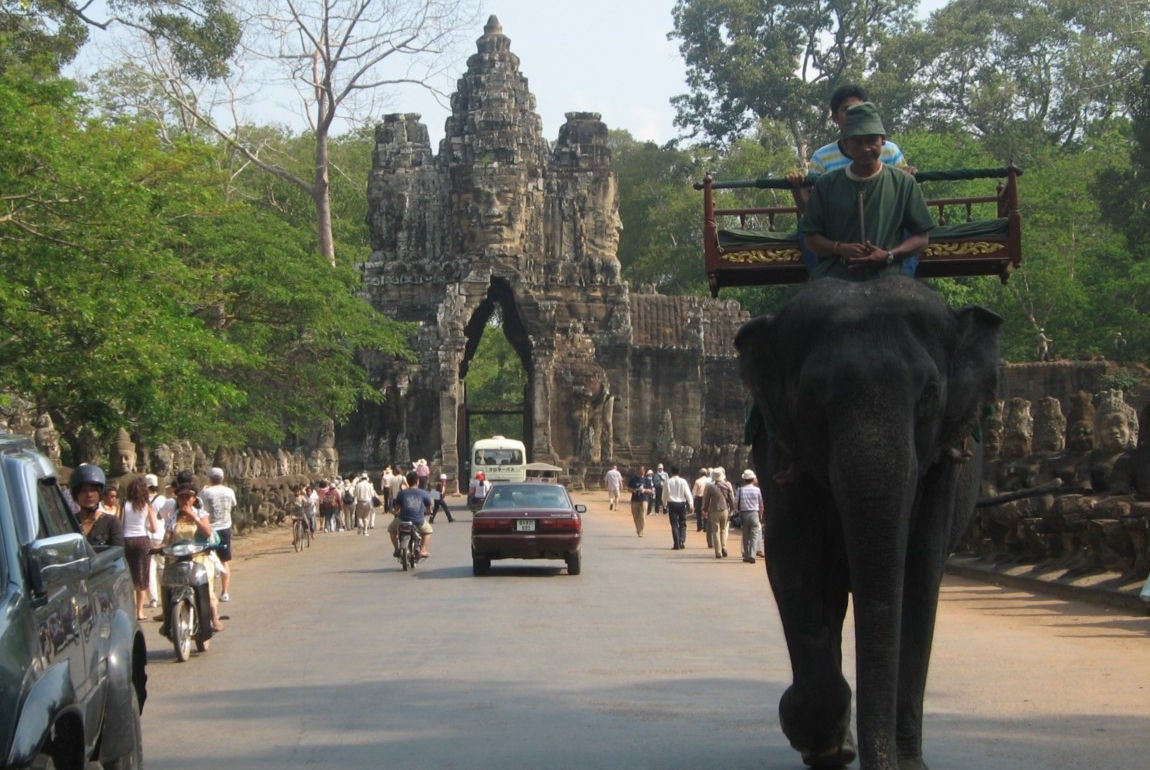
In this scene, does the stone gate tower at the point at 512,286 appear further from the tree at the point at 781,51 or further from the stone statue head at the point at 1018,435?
the stone statue head at the point at 1018,435

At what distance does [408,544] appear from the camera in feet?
77.9

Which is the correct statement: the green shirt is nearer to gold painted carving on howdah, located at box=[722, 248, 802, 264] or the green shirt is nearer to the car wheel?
gold painted carving on howdah, located at box=[722, 248, 802, 264]

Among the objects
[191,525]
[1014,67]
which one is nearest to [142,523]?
[191,525]

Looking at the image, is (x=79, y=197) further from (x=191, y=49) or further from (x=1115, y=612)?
(x=191, y=49)

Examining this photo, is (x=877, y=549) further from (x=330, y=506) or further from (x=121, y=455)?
(x=330, y=506)

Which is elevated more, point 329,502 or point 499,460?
point 499,460

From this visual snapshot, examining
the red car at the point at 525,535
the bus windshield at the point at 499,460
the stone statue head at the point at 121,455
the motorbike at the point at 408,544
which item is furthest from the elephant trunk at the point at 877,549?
the bus windshield at the point at 499,460

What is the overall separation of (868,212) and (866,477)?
1.55 meters

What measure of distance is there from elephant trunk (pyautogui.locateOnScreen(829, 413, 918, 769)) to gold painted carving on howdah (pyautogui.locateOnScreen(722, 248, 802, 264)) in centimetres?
190

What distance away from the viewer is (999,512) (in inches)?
818

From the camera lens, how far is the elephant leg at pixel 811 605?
22.2ft

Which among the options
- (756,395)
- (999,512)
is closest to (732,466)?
(999,512)

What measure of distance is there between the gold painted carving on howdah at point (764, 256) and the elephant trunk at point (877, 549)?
1902 millimetres

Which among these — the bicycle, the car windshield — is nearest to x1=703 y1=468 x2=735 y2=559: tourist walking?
the car windshield
